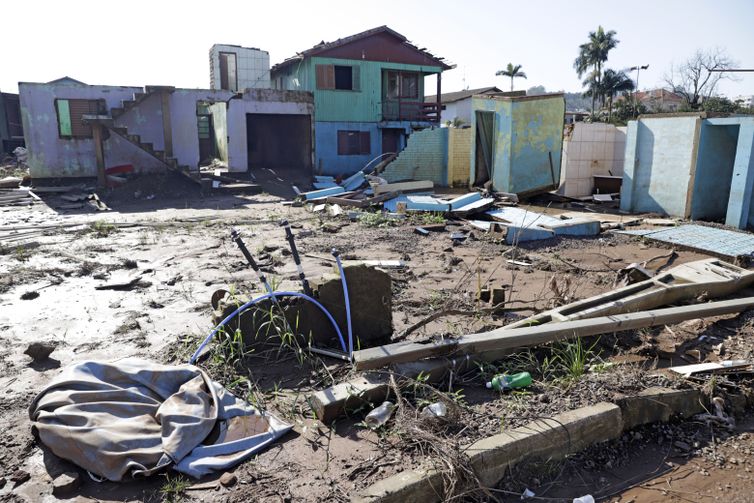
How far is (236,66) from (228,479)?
87.9 feet

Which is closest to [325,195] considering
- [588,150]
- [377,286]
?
[588,150]

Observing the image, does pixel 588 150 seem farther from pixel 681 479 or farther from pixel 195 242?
pixel 681 479

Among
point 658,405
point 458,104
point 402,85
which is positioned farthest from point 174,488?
point 458,104

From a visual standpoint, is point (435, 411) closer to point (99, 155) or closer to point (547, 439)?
point (547, 439)

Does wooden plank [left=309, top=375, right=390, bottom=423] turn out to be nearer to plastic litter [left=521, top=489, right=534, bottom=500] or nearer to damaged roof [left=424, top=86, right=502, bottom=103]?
plastic litter [left=521, top=489, right=534, bottom=500]

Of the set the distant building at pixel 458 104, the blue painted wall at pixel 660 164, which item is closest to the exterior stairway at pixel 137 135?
the blue painted wall at pixel 660 164

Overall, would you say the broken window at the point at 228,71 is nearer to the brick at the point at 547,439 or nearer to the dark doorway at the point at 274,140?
the dark doorway at the point at 274,140

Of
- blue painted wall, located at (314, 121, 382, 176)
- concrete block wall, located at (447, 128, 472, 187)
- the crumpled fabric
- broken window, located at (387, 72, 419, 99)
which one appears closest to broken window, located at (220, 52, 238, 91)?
blue painted wall, located at (314, 121, 382, 176)

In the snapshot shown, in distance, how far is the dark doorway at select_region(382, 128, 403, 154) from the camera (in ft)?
85.1

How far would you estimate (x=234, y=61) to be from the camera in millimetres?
26672

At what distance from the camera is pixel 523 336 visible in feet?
14.1

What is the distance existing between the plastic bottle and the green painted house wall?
72.5ft

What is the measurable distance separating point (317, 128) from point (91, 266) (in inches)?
668

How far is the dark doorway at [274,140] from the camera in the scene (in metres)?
25.0
